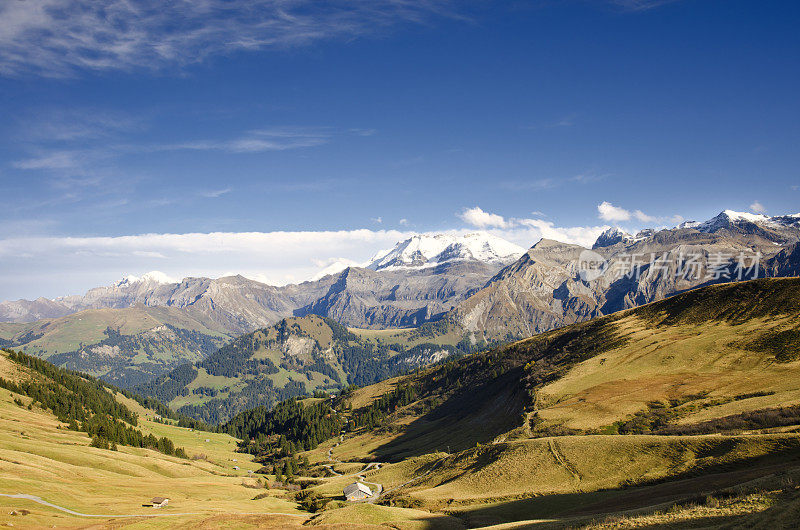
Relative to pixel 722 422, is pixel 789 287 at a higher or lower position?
higher

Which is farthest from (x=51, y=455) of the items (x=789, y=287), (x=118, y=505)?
(x=789, y=287)

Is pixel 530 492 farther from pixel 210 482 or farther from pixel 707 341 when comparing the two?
pixel 707 341

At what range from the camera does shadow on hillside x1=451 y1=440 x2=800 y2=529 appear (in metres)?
47.6

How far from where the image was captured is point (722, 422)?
8694 centimetres

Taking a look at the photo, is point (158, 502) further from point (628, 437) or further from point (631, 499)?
point (628, 437)

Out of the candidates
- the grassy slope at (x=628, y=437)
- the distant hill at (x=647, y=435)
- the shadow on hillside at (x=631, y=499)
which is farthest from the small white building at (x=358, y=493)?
the shadow on hillside at (x=631, y=499)

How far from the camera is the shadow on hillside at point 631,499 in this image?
47625mm

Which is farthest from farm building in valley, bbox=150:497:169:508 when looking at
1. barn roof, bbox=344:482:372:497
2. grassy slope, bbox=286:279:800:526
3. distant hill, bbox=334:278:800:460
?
distant hill, bbox=334:278:800:460

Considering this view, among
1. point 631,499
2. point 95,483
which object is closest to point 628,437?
point 631,499

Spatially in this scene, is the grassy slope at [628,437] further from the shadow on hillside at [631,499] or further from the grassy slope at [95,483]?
the grassy slope at [95,483]

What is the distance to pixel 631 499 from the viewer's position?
56750 mm

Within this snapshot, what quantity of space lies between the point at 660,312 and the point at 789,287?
46247 millimetres

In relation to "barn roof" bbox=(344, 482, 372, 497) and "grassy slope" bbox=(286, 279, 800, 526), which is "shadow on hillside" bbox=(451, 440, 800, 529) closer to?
"grassy slope" bbox=(286, 279, 800, 526)

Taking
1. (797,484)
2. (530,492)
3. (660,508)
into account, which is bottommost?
(530,492)
